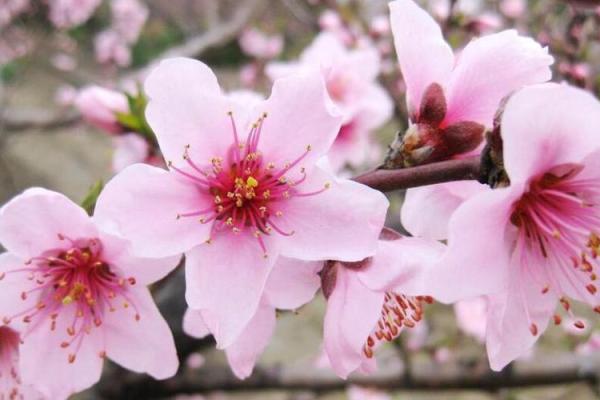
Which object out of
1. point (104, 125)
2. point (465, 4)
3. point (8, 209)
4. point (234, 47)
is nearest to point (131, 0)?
point (234, 47)

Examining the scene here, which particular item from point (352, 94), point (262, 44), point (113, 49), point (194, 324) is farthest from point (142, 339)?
point (113, 49)

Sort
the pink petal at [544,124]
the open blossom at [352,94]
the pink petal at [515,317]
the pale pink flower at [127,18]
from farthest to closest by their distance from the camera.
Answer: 1. the pale pink flower at [127,18]
2. the open blossom at [352,94]
3. the pink petal at [515,317]
4. the pink petal at [544,124]

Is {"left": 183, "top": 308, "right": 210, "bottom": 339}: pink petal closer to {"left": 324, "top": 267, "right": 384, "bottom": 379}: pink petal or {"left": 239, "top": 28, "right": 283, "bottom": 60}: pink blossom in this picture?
{"left": 324, "top": 267, "right": 384, "bottom": 379}: pink petal

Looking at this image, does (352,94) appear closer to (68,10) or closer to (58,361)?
(58,361)

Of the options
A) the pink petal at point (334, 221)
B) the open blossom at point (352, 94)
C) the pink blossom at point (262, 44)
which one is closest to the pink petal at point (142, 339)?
the pink petal at point (334, 221)

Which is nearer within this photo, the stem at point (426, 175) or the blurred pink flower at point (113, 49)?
the stem at point (426, 175)

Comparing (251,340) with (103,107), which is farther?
(103,107)

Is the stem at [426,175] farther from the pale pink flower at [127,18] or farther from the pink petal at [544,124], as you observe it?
the pale pink flower at [127,18]
